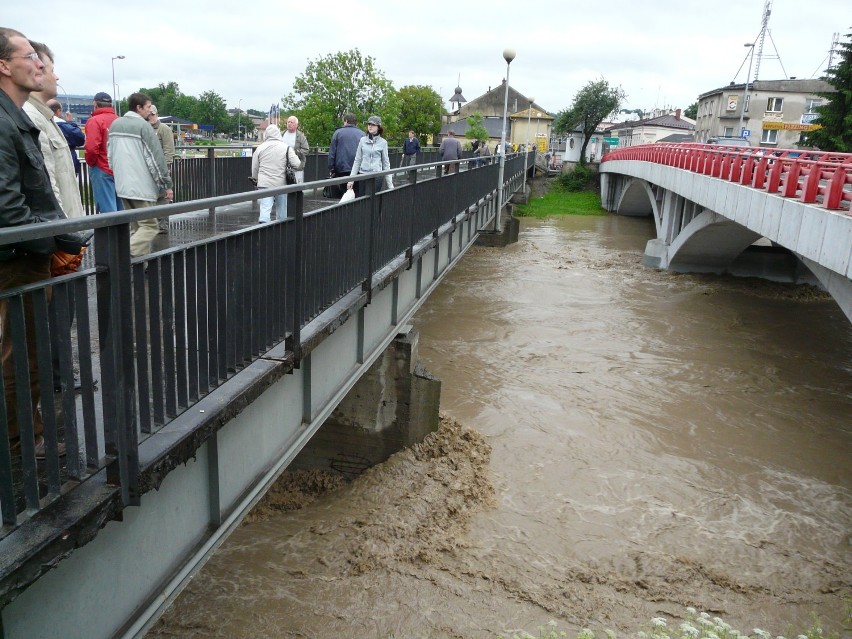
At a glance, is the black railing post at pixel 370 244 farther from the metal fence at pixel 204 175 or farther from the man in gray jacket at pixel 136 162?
the metal fence at pixel 204 175

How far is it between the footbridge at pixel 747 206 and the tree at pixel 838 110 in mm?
8072

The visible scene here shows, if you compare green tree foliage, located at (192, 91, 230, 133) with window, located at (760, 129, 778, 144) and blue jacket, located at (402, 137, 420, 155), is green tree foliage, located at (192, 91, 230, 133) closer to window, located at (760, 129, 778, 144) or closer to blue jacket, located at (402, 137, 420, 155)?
window, located at (760, 129, 778, 144)

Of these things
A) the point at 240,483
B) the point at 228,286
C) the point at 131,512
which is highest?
the point at 228,286

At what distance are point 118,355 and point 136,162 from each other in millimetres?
4534

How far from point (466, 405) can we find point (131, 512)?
982cm

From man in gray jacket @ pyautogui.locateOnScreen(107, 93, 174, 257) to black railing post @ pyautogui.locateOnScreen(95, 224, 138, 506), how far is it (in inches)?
157

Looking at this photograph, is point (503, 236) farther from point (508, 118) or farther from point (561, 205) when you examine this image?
point (508, 118)

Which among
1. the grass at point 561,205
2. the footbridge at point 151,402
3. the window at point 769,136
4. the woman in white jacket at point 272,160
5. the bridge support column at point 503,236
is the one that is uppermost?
the window at point 769,136

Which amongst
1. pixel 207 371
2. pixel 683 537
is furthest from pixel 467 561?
pixel 207 371

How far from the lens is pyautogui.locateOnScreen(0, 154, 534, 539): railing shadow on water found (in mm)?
2510

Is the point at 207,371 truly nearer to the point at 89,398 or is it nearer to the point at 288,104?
the point at 89,398

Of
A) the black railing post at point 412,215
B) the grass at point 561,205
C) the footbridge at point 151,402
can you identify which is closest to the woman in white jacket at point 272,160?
the black railing post at point 412,215

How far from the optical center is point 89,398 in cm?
274

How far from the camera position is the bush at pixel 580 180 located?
62844mm
